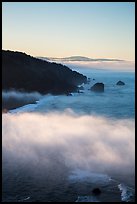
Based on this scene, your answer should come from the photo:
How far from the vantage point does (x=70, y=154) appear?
213 ft

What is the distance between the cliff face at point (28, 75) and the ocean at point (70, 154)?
4662 mm

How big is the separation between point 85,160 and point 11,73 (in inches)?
3105

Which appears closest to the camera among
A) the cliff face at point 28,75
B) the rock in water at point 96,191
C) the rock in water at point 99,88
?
the rock in water at point 96,191

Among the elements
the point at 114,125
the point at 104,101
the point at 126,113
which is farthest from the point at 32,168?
the point at 104,101

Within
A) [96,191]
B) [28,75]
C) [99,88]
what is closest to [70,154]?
[96,191]

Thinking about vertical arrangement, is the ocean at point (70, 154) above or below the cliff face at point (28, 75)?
below

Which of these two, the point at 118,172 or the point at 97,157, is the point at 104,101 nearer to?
the point at 97,157

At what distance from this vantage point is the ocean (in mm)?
35000

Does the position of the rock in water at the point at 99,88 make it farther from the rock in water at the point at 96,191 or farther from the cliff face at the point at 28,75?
the rock in water at the point at 96,191

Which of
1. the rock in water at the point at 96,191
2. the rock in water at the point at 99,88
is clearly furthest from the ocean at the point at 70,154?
the rock in water at the point at 99,88

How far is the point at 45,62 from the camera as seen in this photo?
6137 inches

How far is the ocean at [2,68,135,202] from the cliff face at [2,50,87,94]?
4.66 metres

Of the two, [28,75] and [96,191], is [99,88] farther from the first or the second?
[96,191]

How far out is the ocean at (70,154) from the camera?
3500 centimetres
